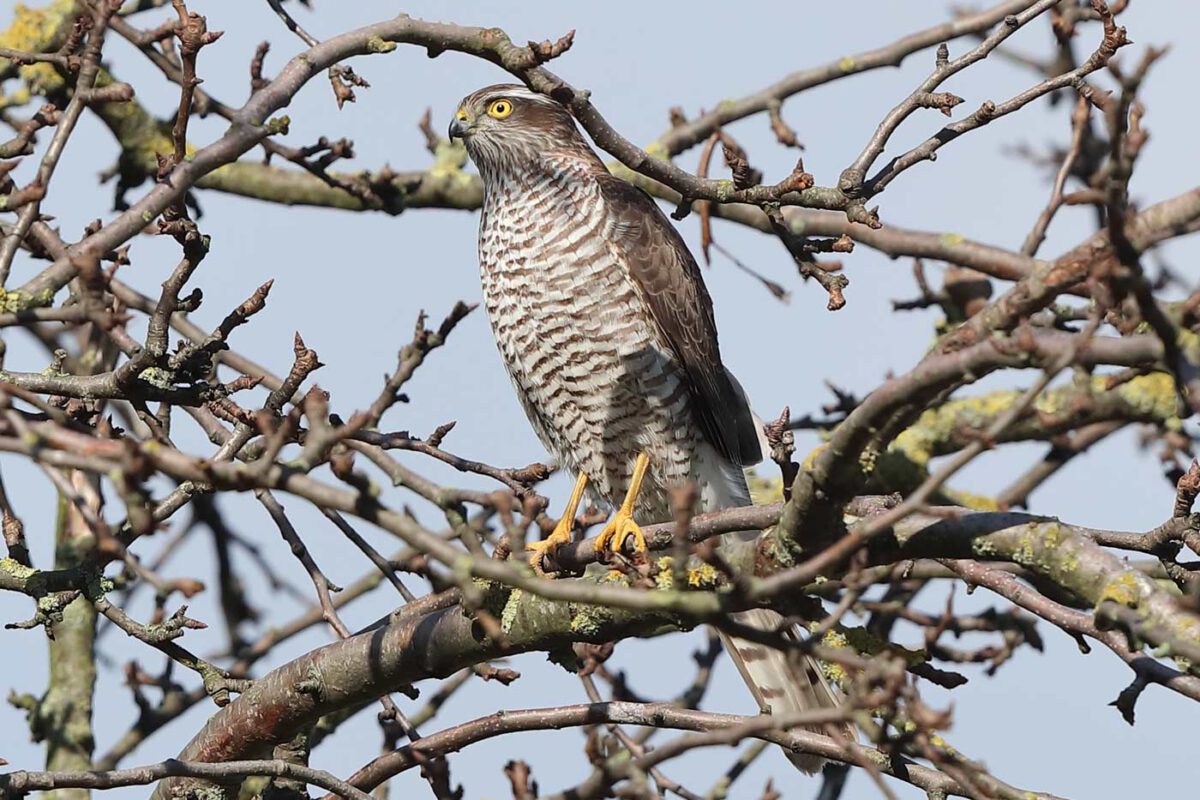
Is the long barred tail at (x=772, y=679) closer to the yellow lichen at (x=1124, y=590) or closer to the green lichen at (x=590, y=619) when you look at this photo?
the green lichen at (x=590, y=619)

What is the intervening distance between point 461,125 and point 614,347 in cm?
163

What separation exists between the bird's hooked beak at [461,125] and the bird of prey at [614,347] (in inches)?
18.0

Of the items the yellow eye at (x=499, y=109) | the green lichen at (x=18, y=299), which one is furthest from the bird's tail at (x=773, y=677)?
the green lichen at (x=18, y=299)

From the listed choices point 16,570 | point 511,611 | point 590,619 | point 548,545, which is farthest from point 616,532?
point 16,570

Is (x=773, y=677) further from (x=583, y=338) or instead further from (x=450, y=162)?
(x=450, y=162)

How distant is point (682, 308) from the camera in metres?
6.64

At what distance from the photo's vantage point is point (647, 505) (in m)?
6.92

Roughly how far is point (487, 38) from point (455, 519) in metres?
2.24

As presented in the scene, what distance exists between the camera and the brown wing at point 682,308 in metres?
6.56

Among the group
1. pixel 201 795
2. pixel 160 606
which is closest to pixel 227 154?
pixel 201 795

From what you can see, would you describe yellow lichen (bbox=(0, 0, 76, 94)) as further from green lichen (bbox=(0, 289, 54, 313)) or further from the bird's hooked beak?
green lichen (bbox=(0, 289, 54, 313))

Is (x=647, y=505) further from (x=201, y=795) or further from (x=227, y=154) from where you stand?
(x=227, y=154)

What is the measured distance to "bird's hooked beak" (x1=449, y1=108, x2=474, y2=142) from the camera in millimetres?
7434

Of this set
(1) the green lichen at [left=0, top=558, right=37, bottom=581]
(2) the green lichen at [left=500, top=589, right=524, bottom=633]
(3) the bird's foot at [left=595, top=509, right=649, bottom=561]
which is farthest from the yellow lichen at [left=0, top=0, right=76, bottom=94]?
(2) the green lichen at [left=500, top=589, right=524, bottom=633]
